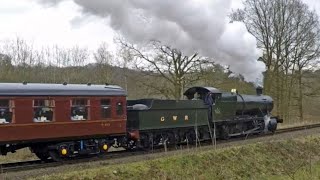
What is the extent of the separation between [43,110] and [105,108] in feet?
8.77

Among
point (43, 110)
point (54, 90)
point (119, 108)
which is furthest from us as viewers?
point (119, 108)

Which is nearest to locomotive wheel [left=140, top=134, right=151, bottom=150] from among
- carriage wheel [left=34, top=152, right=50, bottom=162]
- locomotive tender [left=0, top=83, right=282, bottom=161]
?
locomotive tender [left=0, top=83, right=282, bottom=161]

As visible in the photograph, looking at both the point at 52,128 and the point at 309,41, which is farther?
the point at 309,41

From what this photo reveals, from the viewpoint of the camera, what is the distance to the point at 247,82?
93.8 feet

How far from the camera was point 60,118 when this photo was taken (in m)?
14.7

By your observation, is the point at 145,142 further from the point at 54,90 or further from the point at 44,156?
the point at 54,90

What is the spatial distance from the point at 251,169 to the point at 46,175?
315 inches

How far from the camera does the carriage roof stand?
1353cm

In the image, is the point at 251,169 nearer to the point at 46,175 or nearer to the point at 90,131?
the point at 90,131

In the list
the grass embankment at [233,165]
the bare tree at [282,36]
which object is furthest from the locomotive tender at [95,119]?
the bare tree at [282,36]

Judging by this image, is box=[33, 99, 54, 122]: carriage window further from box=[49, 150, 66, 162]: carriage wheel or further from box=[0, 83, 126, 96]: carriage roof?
box=[49, 150, 66, 162]: carriage wheel

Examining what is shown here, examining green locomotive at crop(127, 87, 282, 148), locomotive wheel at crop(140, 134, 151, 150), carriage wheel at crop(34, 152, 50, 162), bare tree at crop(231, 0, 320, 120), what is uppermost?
bare tree at crop(231, 0, 320, 120)

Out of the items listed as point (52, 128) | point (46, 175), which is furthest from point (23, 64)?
point (46, 175)

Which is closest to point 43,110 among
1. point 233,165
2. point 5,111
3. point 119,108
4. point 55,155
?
point 5,111
